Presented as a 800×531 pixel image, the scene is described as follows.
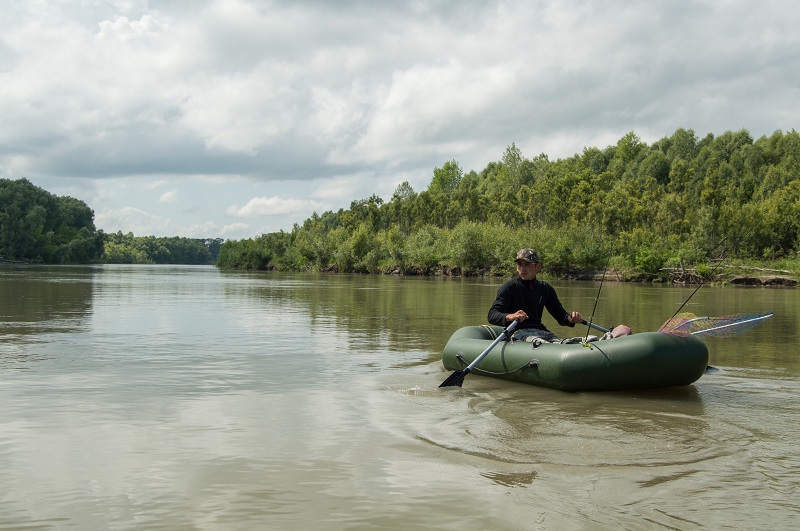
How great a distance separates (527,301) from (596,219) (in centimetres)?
6376

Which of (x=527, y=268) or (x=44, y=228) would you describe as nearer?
(x=527, y=268)

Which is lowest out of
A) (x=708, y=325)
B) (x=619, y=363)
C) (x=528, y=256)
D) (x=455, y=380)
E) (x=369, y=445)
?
(x=369, y=445)

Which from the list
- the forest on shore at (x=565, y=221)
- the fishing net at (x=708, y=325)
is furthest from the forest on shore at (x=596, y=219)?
the fishing net at (x=708, y=325)

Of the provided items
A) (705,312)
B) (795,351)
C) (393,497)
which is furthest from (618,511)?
(705,312)

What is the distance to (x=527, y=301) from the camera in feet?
34.3

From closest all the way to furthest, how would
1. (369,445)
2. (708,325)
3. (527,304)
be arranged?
(369,445) < (708,325) < (527,304)

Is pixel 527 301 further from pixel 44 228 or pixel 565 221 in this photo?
pixel 44 228

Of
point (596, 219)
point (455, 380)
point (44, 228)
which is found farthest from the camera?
point (44, 228)

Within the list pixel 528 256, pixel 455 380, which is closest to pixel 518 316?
pixel 528 256

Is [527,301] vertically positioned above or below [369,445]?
above

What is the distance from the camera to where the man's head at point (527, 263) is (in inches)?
393

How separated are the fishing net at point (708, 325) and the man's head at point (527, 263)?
1.87m

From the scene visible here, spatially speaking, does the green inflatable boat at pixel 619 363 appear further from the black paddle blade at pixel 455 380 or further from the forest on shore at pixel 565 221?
the forest on shore at pixel 565 221

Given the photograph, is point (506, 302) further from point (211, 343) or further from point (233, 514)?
point (211, 343)
